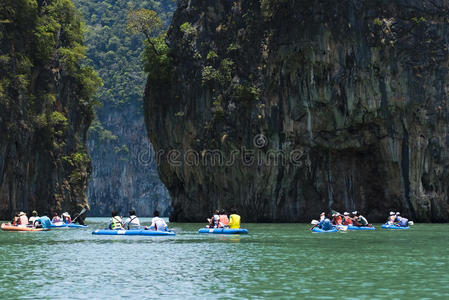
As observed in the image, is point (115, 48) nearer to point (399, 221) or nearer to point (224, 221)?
point (399, 221)

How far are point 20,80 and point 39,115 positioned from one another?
4340 mm

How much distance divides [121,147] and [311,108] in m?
96.9

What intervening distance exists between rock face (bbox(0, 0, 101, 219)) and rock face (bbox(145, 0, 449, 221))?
1055 cm

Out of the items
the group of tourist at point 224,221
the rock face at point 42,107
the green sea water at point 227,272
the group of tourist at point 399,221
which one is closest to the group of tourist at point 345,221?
the group of tourist at point 399,221

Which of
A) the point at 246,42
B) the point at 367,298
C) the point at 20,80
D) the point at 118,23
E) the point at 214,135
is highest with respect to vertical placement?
the point at 118,23

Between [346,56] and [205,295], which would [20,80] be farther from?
[205,295]

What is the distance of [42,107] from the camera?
64500 mm

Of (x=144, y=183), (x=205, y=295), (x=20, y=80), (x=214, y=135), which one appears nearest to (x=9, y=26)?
(x=20, y=80)

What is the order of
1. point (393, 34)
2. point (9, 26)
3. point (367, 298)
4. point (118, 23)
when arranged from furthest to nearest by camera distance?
point (118, 23) → point (9, 26) → point (393, 34) → point (367, 298)

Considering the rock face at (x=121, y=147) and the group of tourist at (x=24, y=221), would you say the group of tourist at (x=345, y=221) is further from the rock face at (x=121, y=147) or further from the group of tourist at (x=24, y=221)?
the rock face at (x=121, y=147)

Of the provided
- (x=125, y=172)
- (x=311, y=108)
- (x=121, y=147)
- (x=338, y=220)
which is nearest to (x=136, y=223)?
(x=338, y=220)

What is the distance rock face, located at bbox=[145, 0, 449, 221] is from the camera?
57.4 meters

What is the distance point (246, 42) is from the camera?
65500 mm

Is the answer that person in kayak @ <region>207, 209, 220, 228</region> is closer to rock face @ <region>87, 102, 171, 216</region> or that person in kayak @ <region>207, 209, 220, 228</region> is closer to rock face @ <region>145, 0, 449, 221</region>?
rock face @ <region>145, 0, 449, 221</region>
